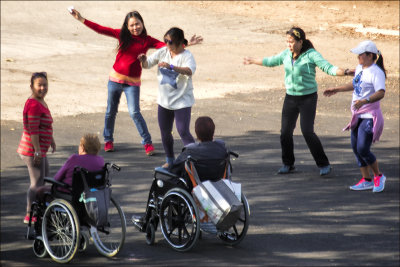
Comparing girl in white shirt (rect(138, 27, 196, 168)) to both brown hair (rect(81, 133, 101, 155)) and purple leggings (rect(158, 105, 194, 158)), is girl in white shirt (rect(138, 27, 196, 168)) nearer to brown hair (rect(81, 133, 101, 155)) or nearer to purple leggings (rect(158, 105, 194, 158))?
purple leggings (rect(158, 105, 194, 158))

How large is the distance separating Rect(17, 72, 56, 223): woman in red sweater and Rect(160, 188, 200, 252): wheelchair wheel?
1374 millimetres

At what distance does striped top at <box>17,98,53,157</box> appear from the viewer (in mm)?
7348

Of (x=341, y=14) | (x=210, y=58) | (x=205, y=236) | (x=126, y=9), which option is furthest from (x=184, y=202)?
(x=126, y=9)

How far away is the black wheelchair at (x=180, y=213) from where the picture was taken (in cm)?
673

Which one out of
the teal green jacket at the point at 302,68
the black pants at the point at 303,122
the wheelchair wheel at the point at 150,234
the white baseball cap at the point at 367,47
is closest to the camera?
the wheelchair wheel at the point at 150,234

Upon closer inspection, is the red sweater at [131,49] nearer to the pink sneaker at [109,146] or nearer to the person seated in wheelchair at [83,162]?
the pink sneaker at [109,146]

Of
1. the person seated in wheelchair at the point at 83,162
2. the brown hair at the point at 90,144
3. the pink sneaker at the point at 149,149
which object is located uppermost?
the brown hair at the point at 90,144

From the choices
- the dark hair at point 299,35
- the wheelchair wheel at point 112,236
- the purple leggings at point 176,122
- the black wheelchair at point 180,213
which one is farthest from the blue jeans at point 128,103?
the black wheelchair at point 180,213

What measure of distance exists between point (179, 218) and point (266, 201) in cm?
193

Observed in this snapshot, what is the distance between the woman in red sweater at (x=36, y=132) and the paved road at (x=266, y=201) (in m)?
0.62

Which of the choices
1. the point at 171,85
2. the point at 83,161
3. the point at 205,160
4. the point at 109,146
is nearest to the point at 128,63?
the point at 171,85

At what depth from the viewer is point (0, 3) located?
26.0 meters

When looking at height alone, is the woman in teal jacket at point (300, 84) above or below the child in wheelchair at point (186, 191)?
above

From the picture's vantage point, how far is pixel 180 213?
6871mm
